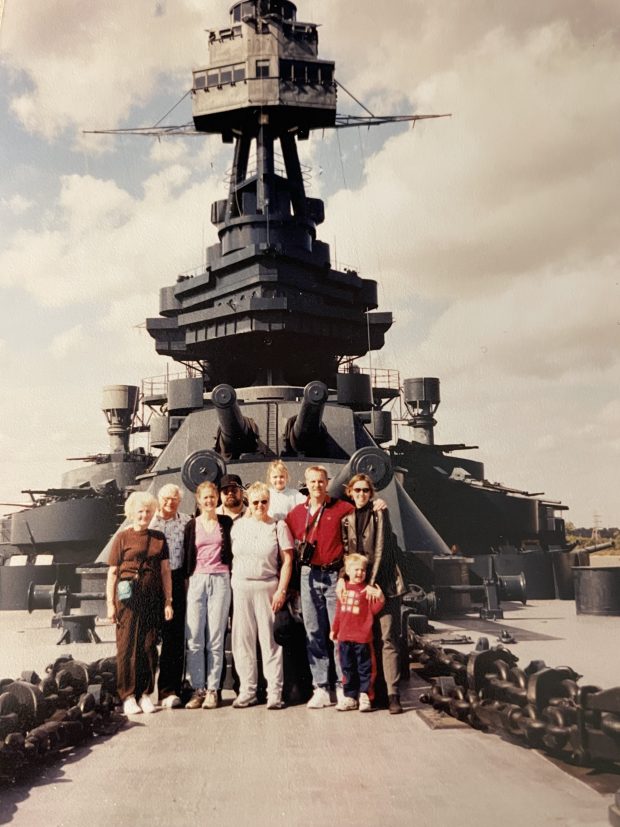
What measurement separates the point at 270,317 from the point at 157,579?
848 cm

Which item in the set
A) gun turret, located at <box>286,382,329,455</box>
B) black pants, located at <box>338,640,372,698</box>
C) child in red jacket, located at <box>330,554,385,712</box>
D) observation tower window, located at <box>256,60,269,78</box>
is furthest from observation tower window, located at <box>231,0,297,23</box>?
black pants, located at <box>338,640,372,698</box>

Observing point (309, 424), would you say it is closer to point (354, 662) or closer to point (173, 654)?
point (173, 654)

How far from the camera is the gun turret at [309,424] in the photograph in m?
7.92

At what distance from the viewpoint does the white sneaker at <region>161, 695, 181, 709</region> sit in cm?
406

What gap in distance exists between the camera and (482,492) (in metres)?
17.5

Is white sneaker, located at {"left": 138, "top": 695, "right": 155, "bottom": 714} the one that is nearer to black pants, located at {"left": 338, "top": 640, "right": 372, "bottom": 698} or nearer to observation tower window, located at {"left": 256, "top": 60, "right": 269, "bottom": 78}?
black pants, located at {"left": 338, "top": 640, "right": 372, "bottom": 698}

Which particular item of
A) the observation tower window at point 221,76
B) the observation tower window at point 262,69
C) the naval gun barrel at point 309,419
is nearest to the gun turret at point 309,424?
the naval gun barrel at point 309,419

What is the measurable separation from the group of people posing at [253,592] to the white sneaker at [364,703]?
0.06 m

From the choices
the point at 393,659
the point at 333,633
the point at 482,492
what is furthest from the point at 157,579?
the point at 482,492

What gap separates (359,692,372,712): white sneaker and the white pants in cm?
45

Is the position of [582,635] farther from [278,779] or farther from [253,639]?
[278,779]

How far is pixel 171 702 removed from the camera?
13.3ft

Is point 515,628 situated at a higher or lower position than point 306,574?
lower

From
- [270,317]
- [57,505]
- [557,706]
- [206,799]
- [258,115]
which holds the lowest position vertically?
[206,799]
